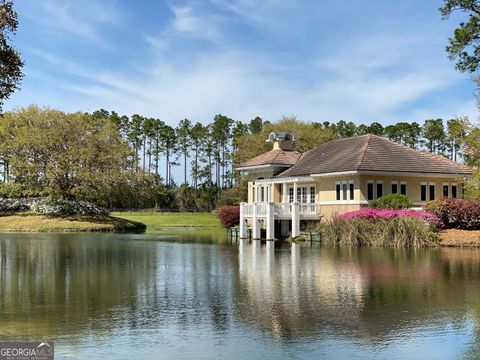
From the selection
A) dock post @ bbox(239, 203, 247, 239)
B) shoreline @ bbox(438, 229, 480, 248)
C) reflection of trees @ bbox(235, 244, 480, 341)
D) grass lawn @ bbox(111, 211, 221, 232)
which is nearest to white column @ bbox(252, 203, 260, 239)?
dock post @ bbox(239, 203, 247, 239)

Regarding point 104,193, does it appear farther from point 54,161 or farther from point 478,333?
point 478,333

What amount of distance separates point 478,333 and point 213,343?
4.43 meters

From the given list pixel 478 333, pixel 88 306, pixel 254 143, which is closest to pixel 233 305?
pixel 88 306

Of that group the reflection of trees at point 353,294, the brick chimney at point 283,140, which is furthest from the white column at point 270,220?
the brick chimney at point 283,140

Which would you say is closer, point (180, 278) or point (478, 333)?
point (478, 333)

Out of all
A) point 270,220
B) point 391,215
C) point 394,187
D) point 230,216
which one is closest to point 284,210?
point 270,220

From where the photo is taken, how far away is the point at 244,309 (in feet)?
39.8

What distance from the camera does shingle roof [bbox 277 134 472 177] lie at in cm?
3894

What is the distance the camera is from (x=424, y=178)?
40.7 metres

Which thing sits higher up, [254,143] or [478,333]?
[254,143]

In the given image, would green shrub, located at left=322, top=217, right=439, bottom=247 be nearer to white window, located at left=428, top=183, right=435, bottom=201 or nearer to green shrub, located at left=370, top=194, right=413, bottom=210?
green shrub, located at left=370, top=194, right=413, bottom=210

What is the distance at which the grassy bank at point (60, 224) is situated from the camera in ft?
169

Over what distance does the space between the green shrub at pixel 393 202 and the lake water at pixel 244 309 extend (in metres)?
13.1

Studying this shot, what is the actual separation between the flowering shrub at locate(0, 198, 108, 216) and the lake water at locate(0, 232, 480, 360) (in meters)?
34.5
